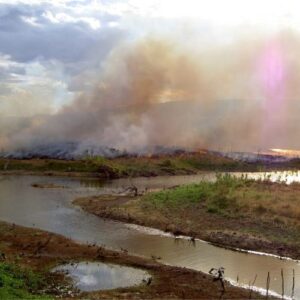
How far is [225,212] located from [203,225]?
143 inches

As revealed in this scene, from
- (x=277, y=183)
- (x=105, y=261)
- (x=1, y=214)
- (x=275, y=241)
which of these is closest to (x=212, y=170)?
(x=277, y=183)

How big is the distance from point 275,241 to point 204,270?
8.17 meters

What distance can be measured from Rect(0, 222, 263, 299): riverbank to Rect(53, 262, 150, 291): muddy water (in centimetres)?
70

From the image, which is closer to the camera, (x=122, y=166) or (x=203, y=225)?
(x=203, y=225)

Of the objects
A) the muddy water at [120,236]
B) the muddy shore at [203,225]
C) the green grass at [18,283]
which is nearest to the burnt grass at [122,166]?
the muddy water at [120,236]

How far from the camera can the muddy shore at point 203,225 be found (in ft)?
122

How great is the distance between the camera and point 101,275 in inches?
1174

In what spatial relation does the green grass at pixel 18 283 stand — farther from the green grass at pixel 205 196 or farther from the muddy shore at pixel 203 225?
the green grass at pixel 205 196

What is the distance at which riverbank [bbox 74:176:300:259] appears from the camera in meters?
38.8

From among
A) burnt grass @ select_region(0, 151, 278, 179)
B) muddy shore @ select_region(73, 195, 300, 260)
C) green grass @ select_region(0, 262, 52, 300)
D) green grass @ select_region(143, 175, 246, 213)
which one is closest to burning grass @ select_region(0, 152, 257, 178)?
burnt grass @ select_region(0, 151, 278, 179)

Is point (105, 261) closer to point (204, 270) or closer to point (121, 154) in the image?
point (204, 270)

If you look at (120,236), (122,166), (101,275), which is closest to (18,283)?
(101,275)

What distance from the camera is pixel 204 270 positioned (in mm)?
32125

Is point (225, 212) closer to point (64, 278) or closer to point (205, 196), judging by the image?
point (205, 196)
